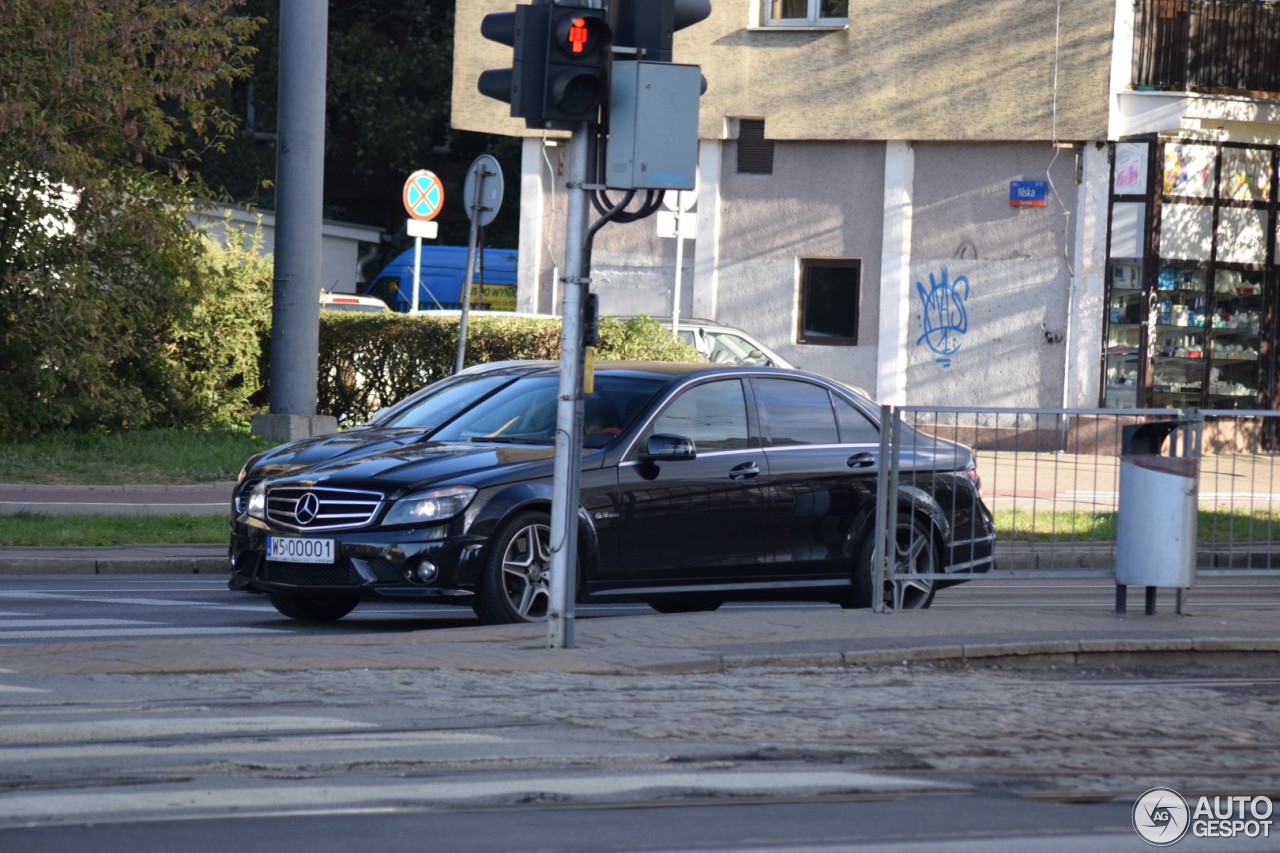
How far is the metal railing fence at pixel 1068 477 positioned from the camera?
11.3 metres

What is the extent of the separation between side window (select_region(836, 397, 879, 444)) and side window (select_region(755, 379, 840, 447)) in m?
0.06

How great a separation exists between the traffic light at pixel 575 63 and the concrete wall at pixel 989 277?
19315 millimetres

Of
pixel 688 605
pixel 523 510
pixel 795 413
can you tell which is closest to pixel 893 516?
pixel 795 413

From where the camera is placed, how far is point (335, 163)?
51.4m

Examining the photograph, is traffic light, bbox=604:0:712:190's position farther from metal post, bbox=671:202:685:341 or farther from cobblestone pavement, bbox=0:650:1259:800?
metal post, bbox=671:202:685:341

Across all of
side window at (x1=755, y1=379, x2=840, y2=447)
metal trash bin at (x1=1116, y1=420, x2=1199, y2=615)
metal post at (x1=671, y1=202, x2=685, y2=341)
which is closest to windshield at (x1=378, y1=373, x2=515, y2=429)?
side window at (x1=755, y1=379, x2=840, y2=447)

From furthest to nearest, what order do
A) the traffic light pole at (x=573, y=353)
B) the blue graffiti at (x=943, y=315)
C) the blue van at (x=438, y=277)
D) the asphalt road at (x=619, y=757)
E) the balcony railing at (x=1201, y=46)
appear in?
the blue van at (x=438, y=277)
the blue graffiti at (x=943, y=315)
the balcony railing at (x=1201, y=46)
the traffic light pole at (x=573, y=353)
the asphalt road at (x=619, y=757)

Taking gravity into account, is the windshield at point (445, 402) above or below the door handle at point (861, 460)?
above

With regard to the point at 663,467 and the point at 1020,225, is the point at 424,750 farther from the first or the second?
the point at 1020,225

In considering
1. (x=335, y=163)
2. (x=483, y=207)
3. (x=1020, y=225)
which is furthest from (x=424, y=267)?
(x=483, y=207)

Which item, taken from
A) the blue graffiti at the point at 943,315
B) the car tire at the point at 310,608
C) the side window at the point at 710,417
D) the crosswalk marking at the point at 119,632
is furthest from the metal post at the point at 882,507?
the blue graffiti at the point at 943,315

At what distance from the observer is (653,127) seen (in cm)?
907

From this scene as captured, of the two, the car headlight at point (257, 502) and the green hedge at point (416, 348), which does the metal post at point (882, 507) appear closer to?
the car headlight at point (257, 502)

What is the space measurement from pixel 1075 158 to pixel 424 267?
19.1 meters
